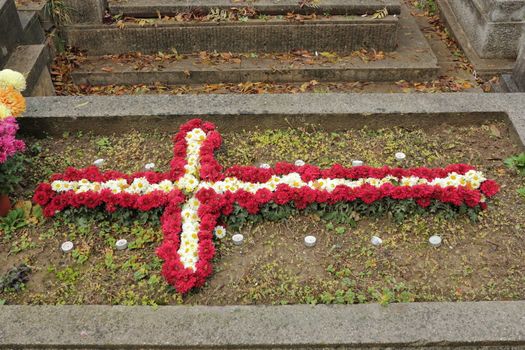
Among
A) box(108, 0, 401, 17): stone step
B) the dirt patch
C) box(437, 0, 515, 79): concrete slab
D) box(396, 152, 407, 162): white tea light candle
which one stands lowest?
box(437, 0, 515, 79): concrete slab

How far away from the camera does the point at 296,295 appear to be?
10.0 ft

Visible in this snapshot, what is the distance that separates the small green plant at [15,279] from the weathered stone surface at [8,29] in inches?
99.6

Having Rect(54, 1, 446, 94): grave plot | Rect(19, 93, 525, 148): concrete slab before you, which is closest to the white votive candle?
Rect(19, 93, 525, 148): concrete slab

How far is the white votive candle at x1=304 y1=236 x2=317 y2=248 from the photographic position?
3.35m

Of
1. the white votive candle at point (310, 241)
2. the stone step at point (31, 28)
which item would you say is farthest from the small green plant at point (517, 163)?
the stone step at point (31, 28)

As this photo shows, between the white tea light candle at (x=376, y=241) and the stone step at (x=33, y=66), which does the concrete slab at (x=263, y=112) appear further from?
the white tea light candle at (x=376, y=241)

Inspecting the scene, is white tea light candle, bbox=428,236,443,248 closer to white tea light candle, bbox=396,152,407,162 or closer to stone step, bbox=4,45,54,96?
white tea light candle, bbox=396,152,407,162

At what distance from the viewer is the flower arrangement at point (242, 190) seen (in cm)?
344

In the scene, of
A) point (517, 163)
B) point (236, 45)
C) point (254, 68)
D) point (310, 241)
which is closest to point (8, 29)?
point (236, 45)

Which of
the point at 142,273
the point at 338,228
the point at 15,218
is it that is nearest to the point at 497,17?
the point at 338,228

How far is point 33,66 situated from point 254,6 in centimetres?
245

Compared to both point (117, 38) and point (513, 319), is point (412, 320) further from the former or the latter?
point (117, 38)

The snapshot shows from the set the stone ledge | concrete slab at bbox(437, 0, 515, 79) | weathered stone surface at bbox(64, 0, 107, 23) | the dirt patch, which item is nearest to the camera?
the stone ledge

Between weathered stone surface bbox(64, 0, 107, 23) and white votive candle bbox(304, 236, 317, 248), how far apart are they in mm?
3953
